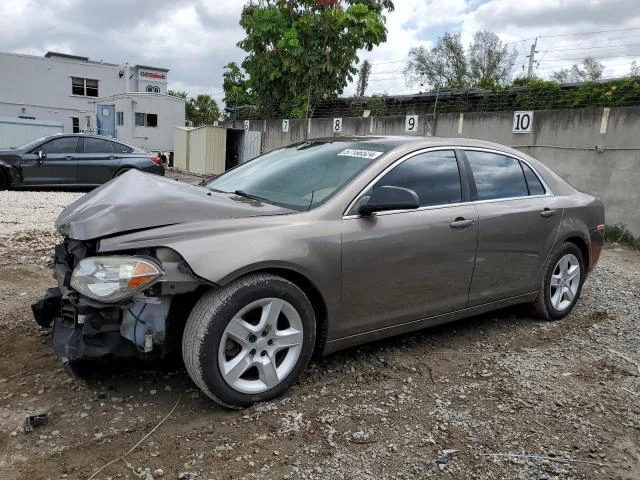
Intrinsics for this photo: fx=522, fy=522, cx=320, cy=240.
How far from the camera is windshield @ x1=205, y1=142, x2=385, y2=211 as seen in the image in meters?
3.31

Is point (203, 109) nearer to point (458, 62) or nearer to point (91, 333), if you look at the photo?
point (458, 62)

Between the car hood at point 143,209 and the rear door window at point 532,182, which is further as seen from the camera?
the rear door window at point 532,182

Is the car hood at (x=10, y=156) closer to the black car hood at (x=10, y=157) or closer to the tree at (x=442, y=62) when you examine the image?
the black car hood at (x=10, y=157)

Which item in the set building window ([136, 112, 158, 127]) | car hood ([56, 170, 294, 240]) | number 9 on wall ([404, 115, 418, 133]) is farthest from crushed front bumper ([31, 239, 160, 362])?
building window ([136, 112, 158, 127])

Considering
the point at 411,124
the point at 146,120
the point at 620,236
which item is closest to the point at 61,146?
the point at 411,124

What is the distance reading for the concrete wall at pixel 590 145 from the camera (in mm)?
8836

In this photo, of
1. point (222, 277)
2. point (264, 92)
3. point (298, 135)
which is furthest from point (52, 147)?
point (222, 277)

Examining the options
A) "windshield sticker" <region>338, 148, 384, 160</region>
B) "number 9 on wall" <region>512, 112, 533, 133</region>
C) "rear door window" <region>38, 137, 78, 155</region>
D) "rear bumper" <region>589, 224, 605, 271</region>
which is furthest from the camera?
"rear door window" <region>38, 137, 78, 155</region>

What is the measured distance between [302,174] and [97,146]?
9742 millimetres

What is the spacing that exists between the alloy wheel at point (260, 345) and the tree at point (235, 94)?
18.8m

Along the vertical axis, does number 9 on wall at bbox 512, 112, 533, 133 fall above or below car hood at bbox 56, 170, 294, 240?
above

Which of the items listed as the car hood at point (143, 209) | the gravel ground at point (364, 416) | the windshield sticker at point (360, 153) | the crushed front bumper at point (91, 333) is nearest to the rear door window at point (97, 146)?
the gravel ground at point (364, 416)

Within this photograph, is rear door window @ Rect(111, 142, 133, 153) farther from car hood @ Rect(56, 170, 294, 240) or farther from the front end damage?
the front end damage

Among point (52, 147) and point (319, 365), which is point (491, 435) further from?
point (52, 147)
